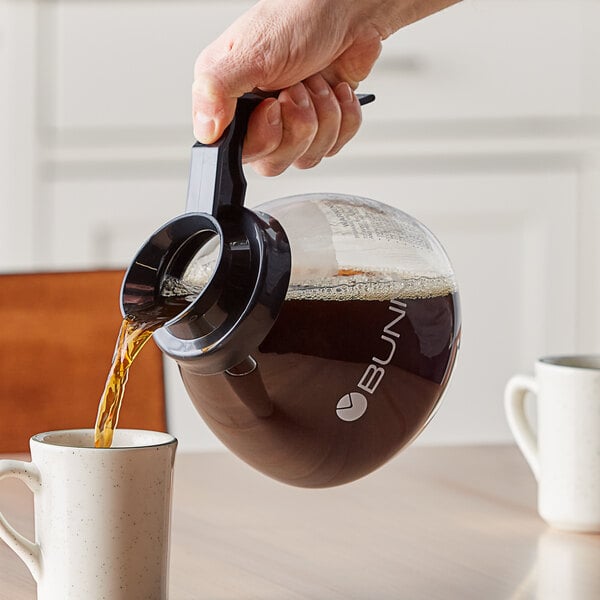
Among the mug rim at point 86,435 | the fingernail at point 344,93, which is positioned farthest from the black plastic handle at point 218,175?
the fingernail at point 344,93

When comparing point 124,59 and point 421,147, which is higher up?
point 124,59

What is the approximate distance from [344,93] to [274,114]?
0.42 ft

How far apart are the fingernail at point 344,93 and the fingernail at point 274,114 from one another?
113mm

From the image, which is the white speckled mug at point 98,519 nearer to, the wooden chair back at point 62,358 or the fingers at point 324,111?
the fingers at point 324,111

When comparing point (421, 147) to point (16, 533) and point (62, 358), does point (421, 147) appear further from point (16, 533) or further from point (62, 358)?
point (16, 533)

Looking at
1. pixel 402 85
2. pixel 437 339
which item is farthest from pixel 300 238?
pixel 402 85

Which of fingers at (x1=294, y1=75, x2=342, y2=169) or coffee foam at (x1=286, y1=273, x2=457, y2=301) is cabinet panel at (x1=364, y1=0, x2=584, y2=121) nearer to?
fingers at (x1=294, y1=75, x2=342, y2=169)

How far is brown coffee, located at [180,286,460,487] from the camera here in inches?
21.3

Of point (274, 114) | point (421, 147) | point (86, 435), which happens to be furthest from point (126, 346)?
point (421, 147)

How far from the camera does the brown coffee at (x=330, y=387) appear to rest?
54cm

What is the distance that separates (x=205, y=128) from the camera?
0.58 meters

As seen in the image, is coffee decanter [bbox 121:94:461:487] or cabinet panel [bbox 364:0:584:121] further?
cabinet panel [bbox 364:0:584:121]

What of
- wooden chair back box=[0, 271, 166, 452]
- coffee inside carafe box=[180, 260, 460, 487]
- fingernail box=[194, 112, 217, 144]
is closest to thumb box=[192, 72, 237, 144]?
fingernail box=[194, 112, 217, 144]

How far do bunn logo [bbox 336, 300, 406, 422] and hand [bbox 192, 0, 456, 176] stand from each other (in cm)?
14
